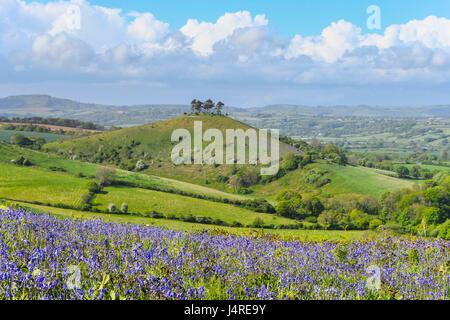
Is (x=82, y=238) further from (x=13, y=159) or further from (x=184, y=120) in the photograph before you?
(x=184, y=120)

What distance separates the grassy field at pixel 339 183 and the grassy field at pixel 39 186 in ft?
216

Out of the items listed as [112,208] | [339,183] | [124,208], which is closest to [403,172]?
[339,183]

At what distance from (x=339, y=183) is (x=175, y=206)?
72792 mm

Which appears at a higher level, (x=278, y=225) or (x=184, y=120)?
(x=184, y=120)

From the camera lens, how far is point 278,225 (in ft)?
239

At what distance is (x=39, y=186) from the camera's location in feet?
265

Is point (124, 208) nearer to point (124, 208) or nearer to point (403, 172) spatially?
point (124, 208)

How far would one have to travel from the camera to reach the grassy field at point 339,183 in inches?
5340

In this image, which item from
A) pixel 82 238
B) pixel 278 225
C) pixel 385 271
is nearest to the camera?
pixel 385 271

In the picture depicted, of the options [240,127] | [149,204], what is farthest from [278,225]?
[240,127]

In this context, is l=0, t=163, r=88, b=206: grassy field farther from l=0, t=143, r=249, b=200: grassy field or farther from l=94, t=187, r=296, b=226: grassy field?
l=0, t=143, r=249, b=200: grassy field

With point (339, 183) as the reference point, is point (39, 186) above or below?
above
